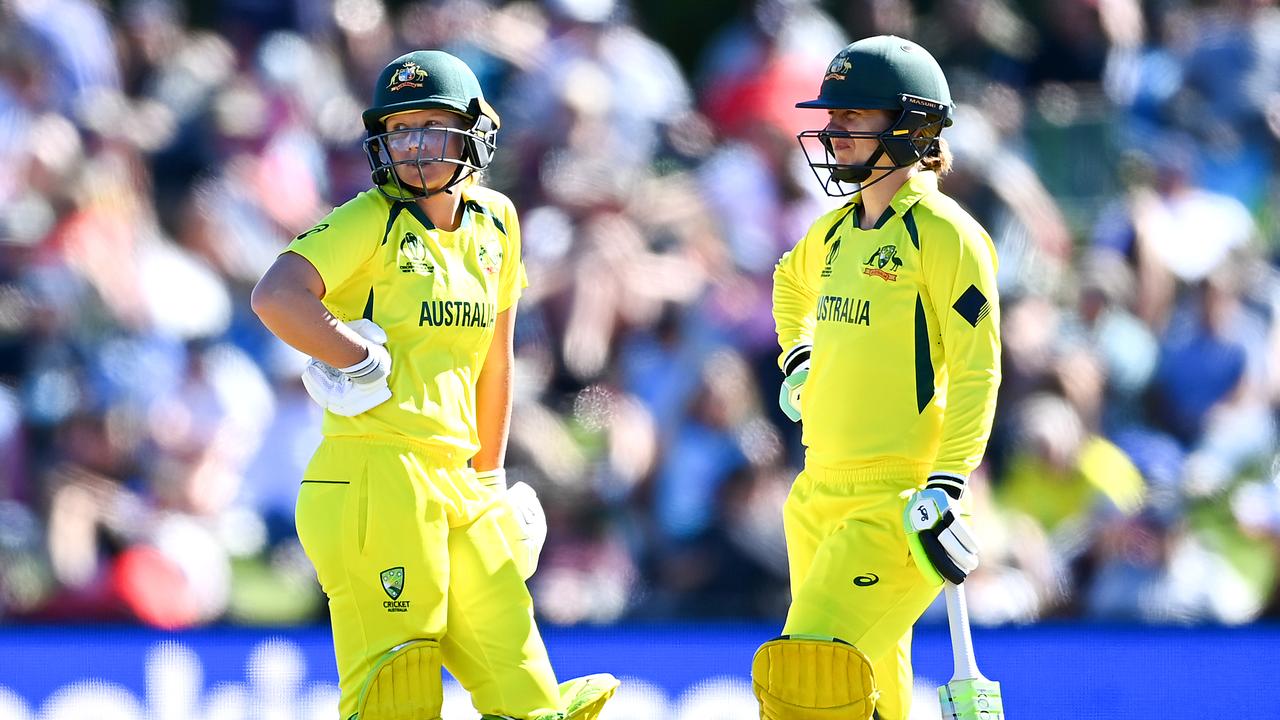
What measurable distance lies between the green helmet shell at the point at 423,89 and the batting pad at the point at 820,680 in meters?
1.56

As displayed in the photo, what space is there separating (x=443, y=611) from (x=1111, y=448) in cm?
438

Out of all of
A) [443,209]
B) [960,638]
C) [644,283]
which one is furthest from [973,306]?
[644,283]

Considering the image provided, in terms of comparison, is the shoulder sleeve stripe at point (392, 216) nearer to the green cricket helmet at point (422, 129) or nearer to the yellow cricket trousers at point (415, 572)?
the green cricket helmet at point (422, 129)

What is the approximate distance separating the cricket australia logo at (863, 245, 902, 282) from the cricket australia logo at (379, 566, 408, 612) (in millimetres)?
1415

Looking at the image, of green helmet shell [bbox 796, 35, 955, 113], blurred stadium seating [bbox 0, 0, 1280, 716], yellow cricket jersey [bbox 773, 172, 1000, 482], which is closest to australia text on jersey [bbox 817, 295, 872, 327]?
yellow cricket jersey [bbox 773, 172, 1000, 482]

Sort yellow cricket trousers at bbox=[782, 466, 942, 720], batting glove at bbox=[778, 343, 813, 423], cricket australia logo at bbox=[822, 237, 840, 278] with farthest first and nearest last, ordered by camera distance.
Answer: batting glove at bbox=[778, 343, 813, 423] < cricket australia logo at bbox=[822, 237, 840, 278] < yellow cricket trousers at bbox=[782, 466, 942, 720]

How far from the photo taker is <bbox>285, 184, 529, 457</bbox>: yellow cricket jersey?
14.6 ft

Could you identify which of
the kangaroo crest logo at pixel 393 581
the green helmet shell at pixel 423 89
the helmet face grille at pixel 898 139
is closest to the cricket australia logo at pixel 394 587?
the kangaroo crest logo at pixel 393 581

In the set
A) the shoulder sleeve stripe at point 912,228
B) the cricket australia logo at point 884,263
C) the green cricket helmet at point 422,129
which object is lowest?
the cricket australia logo at point 884,263

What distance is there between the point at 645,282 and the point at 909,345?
355 centimetres

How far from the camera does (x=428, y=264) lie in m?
4.52

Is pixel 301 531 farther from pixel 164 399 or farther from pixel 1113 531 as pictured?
pixel 1113 531

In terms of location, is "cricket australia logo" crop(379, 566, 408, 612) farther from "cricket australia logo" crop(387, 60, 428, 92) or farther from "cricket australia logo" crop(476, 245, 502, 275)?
"cricket australia logo" crop(387, 60, 428, 92)

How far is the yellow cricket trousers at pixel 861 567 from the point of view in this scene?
443 cm
